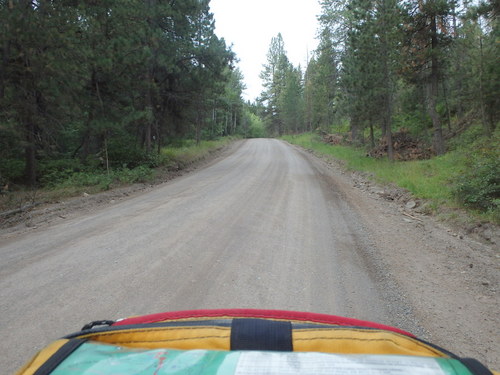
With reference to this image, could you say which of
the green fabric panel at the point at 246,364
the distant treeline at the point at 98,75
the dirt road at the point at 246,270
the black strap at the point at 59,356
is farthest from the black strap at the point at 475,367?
the distant treeline at the point at 98,75

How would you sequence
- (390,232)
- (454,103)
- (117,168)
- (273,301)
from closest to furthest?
(273,301) → (390,232) → (117,168) → (454,103)

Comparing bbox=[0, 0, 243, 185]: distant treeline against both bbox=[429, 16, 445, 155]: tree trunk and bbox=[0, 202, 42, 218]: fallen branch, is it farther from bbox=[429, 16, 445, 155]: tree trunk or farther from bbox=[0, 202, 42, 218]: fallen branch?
bbox=[429, 16, 445, 155]: tree trunk

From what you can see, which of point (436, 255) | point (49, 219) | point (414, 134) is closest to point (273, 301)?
point (436, 255)

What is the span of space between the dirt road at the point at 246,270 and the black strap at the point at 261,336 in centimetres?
215

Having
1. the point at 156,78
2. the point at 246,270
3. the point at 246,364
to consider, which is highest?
the point at 156,78

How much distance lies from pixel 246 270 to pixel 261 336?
303 cm

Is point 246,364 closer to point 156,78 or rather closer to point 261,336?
point 261,336

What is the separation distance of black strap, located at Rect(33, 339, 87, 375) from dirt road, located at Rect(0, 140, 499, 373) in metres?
1.80

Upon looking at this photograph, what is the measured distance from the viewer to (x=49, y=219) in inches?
282

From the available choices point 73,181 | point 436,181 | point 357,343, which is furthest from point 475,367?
point 73,181

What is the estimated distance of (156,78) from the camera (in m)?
16.0

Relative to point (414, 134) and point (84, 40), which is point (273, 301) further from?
point (414, 134)

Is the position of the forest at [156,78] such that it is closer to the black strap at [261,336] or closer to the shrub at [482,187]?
the shrub at [482,187]

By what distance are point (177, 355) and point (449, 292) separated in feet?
12.6
